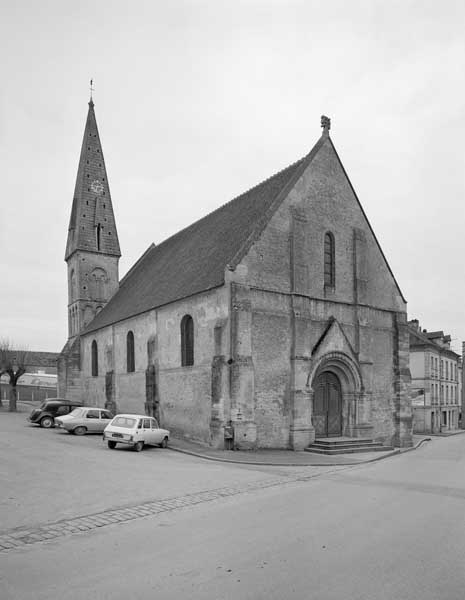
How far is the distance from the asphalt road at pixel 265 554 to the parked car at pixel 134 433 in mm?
8829

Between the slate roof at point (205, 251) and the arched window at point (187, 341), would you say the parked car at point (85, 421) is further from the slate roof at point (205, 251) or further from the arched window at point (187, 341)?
the slate roof at point (205, 251)

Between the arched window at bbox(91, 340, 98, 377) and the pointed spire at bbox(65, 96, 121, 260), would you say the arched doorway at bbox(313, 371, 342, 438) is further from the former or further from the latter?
the pointed spire at bbox(65, 96, 121, 260)

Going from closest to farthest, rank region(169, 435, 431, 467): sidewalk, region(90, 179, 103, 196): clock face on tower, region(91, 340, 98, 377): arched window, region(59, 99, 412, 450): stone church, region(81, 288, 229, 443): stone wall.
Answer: region(169, 435, 431, 467): sidewalk → region(59, 99, 412, 450): stone church → region(81, 288, 229, 443): stone wall → region(91, 340, 98, 377): arched window → region(90, 179, 103, 196): clock face on tower

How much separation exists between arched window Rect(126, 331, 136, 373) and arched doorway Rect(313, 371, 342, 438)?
435 inches

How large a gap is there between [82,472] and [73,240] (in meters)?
30.4

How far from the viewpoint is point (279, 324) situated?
23.0 meters

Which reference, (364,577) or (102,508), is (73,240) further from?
(364,577)

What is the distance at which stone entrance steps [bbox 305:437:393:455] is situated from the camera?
22.5 m

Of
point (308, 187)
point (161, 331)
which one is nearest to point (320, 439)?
point (161, 331)

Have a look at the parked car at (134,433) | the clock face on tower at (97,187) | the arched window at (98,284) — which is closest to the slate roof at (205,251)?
the arched window at (98,284)

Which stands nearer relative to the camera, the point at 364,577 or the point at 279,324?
the point at 364,577

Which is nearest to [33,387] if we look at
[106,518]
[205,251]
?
[205,251]

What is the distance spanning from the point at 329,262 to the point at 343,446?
8502mm

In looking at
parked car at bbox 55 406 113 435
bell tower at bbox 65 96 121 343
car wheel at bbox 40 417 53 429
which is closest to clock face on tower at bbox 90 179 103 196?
bell tower at bbox 65 96 121 343
